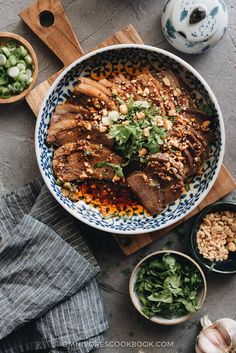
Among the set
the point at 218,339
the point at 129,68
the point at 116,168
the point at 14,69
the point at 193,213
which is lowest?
the point at 218,339

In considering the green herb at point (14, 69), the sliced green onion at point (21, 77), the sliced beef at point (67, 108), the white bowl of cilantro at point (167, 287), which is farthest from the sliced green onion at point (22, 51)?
the white bowl of cilantro at point (167, 287)

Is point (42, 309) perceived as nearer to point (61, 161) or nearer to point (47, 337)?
point (47, 337)

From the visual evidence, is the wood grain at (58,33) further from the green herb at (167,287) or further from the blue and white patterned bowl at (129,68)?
the green herb at (167,287)

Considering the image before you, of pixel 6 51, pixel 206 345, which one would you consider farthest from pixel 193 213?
pixel 6 51

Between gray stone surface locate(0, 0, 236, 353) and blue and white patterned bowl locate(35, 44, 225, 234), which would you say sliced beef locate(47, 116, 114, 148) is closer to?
blue and white patterned bowl locate(35, 44, 225, 234)

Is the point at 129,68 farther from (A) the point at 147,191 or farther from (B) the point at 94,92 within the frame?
(A) the point at 147,191

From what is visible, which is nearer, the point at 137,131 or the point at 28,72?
the point at 137,131
